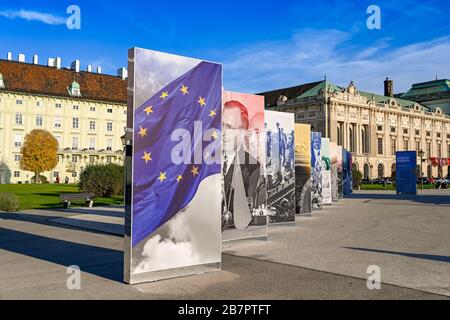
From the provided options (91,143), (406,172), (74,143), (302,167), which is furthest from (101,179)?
(91,143)

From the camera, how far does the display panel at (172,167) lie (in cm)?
770

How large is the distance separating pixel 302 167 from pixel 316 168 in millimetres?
4427

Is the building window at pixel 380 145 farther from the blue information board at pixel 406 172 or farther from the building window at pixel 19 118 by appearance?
the building window at pixel 19 118

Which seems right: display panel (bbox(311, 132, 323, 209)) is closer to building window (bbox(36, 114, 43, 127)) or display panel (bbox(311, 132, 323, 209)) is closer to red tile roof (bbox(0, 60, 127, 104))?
red tile roof (bbox(0, 60, 127, 104))

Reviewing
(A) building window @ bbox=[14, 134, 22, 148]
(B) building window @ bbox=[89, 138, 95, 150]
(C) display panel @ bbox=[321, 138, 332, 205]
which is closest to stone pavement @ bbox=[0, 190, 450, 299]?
(C) display panel @ bbox=[321, 138, 332, 205]

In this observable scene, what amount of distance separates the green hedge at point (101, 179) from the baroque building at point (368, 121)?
2512 inches

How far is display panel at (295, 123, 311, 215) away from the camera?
63.4 feet

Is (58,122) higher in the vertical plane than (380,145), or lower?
higher

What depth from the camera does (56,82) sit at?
267 ft

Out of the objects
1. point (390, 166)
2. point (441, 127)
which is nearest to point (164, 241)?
point (390, 166)

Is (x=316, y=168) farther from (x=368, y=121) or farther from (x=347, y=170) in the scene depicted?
(x=368, y=121)
